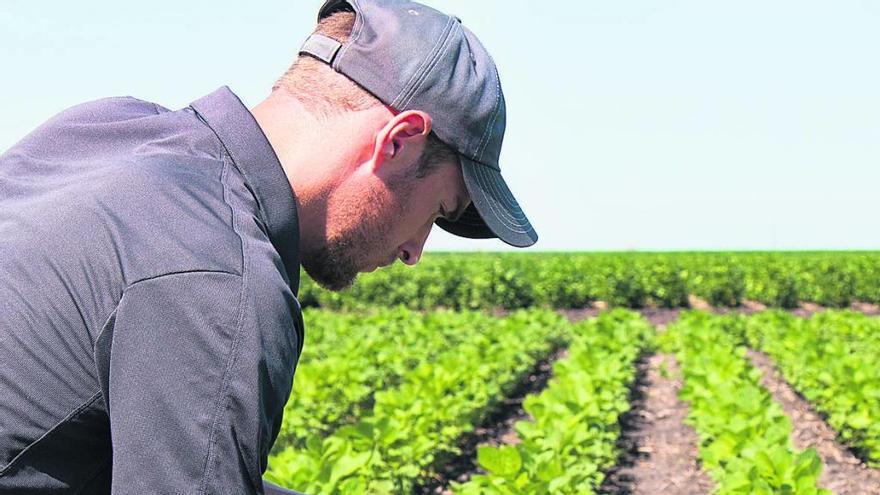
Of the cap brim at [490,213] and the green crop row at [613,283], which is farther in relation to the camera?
the green crop row at [613,283]

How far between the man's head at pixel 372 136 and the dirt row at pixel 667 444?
4.29 metres

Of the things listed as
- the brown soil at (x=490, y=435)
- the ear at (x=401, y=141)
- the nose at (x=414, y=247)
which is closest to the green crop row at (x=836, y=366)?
the brown soil at (x=490, y=435)

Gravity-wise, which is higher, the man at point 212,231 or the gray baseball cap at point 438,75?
the gray baseball cap at point 438,75

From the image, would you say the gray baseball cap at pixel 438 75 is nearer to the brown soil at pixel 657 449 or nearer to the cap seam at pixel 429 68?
the cap seam at pixel 429 68

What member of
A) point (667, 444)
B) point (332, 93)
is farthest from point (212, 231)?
point (667, 444)

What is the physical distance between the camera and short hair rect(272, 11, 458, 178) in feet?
5.53

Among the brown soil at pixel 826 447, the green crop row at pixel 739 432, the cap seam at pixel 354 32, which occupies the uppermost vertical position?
the cap seam at pixel 354 32

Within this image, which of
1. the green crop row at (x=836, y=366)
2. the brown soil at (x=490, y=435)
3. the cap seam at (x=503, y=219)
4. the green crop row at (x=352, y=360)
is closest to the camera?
the cap seam at (x=503, y=219)

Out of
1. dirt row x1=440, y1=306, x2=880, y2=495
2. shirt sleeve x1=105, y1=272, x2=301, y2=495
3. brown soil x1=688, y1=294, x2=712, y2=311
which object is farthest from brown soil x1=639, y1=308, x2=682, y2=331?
shirt sleeve x1=105, y1=272, x2=301, y2=495

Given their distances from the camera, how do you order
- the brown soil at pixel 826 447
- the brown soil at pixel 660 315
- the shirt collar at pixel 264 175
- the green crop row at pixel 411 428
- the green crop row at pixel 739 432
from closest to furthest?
the shirt collar at pixel 264 175 → the green crop row at pixel 411 428 → the green crop row at pixel 739 432 → the brown soil at pixel 826 447 → the brown soil at pixel 660 315

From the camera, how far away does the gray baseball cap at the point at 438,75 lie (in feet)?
5.63

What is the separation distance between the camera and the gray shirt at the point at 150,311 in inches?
50.6

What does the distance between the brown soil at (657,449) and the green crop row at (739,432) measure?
29cm

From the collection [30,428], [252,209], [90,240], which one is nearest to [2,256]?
[90,240]
